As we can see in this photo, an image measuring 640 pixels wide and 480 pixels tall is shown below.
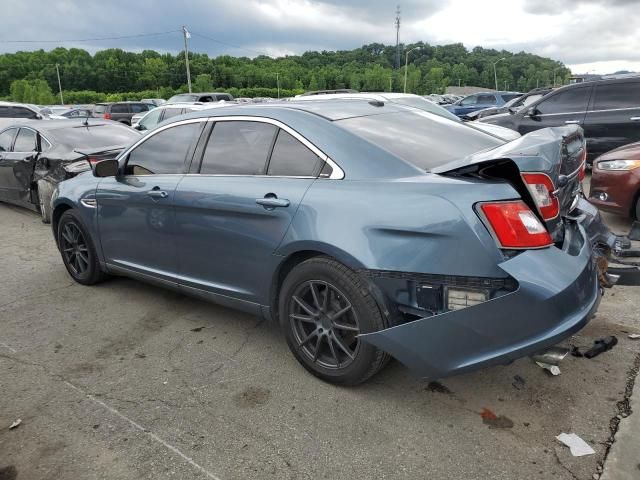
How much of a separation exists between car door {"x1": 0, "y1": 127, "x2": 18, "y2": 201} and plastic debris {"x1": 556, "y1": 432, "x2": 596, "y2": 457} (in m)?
8.30

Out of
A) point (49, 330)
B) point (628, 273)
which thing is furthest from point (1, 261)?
point (628, 273)

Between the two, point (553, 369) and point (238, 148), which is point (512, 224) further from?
point (238, 148)

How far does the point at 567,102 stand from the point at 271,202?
8.17 meters

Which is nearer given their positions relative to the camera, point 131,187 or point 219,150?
point 219,150

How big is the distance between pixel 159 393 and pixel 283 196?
137 cm

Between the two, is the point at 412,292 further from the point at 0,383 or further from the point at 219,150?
the point at 0,383

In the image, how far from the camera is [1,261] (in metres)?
6.03

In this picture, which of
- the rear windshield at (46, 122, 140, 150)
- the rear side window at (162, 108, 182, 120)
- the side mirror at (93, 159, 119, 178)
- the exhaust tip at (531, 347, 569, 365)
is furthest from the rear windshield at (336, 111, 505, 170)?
the rear side window at (162, 108, 182, 120)

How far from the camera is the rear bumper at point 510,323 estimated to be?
241 cm

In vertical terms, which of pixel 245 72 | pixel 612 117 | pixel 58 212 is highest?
pixel 245 72

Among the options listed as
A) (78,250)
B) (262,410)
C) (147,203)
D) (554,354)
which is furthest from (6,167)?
(554,354)

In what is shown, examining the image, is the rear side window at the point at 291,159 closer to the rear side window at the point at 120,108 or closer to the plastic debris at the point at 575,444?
the plastic debris at the point at 575,444

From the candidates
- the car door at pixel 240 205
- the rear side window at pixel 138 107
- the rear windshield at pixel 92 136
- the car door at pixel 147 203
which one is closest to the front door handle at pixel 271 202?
the car door at pixel 240 205

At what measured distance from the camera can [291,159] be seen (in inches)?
126
